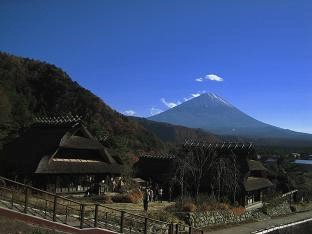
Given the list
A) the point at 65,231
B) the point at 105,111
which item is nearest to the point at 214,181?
the point at 65,231

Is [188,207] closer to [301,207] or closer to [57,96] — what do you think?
[301,207]

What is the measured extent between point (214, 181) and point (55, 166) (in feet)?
48.6

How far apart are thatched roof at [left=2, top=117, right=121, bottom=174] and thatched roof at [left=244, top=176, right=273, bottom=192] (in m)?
12.1

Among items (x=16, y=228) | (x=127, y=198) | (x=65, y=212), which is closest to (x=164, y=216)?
(x=127, y=198)

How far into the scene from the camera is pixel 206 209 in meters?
28.8

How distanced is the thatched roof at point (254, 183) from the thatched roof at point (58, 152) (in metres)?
12.1

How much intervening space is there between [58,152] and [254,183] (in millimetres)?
18916

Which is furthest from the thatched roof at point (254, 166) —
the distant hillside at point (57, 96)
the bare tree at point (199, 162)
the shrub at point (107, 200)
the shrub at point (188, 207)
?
the distant hillside at point (57, 96)

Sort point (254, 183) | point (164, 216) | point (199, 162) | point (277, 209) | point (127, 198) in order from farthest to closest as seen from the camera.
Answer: point (277, 209) < point (254, 183) < point (199, 162) < point (127, 198) < point (164, 216)

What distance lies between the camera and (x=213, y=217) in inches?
1130

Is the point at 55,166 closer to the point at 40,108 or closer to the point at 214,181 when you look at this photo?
the point at 214,181

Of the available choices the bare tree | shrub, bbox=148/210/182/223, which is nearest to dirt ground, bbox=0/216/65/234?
shrub, bbox=148/210/182/223

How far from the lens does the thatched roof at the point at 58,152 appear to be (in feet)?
94.8

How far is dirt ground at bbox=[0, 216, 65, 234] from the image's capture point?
12889mm
